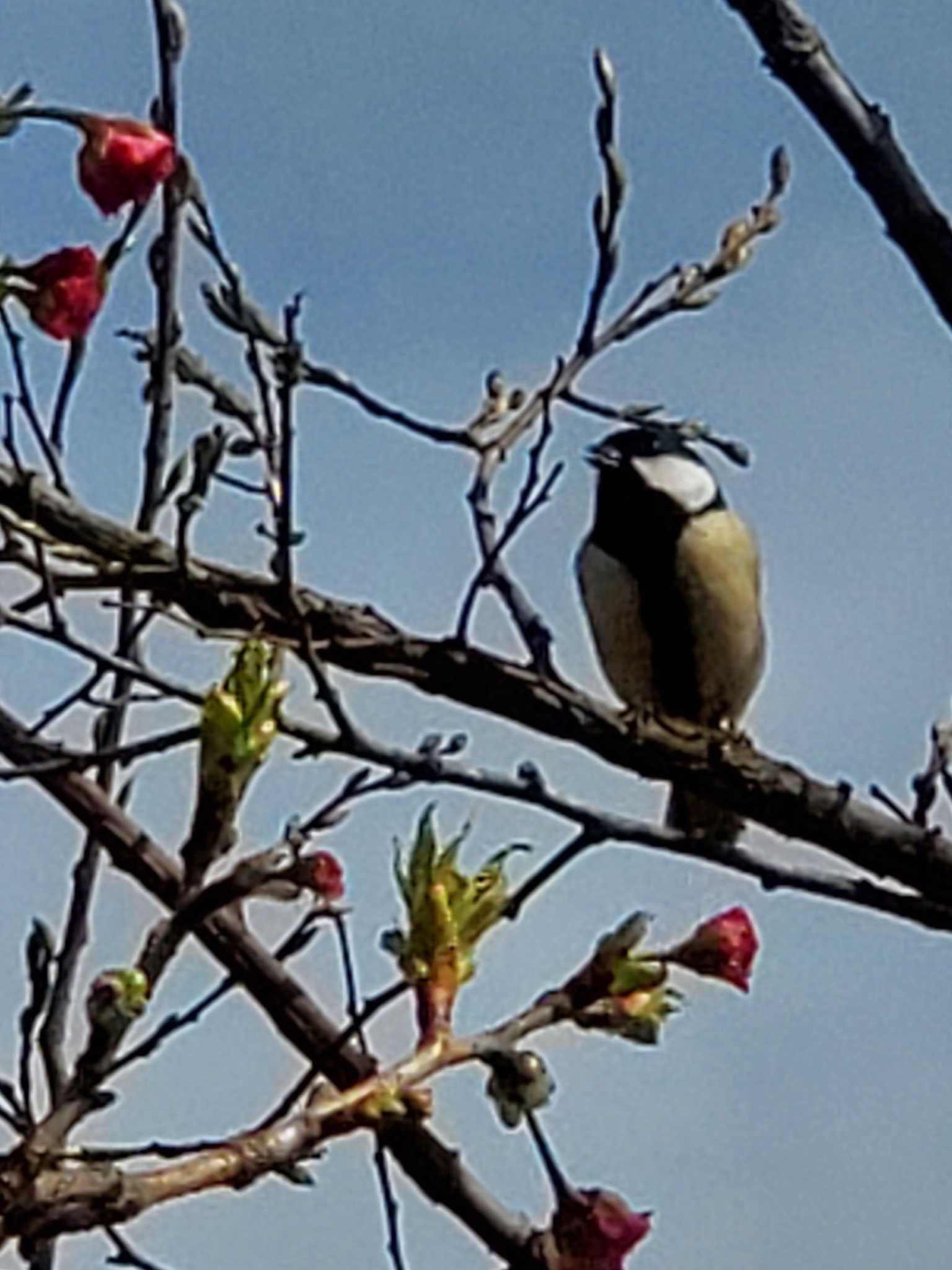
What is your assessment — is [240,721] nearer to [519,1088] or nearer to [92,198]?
[519,1088]

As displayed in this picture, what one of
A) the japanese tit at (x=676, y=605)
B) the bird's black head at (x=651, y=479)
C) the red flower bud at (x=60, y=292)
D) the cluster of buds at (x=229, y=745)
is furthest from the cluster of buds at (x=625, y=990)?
the bird's black head at (x=651, y=479)

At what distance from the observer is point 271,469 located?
2.07m

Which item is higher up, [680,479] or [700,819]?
[680,479]

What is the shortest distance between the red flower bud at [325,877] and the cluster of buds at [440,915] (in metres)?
0.06

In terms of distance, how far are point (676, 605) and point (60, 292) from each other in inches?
148

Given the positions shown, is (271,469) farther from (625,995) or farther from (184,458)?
(625,995)

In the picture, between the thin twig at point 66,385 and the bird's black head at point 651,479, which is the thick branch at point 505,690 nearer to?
the thin twig at point 66,385

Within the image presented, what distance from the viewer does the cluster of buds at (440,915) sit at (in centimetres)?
152

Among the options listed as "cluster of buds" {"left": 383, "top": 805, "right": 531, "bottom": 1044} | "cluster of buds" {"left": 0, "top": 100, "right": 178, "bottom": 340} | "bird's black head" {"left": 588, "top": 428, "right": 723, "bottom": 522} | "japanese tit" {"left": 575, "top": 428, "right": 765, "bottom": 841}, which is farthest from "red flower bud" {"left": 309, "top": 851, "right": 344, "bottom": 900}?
"bird's black head" {"left": 588, "top": 428, "right": 723, "bottom": 522}

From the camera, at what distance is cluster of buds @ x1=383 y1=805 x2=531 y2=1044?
1.52 meters

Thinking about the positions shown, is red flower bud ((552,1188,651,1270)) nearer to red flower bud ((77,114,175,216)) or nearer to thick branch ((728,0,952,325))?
thick branch ((728,0,952,325))

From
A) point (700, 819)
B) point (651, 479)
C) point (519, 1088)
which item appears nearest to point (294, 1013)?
point (519, 1088)

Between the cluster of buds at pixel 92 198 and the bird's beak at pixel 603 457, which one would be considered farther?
the bird's beak at pixel 603 457

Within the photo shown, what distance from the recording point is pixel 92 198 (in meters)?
1.92
